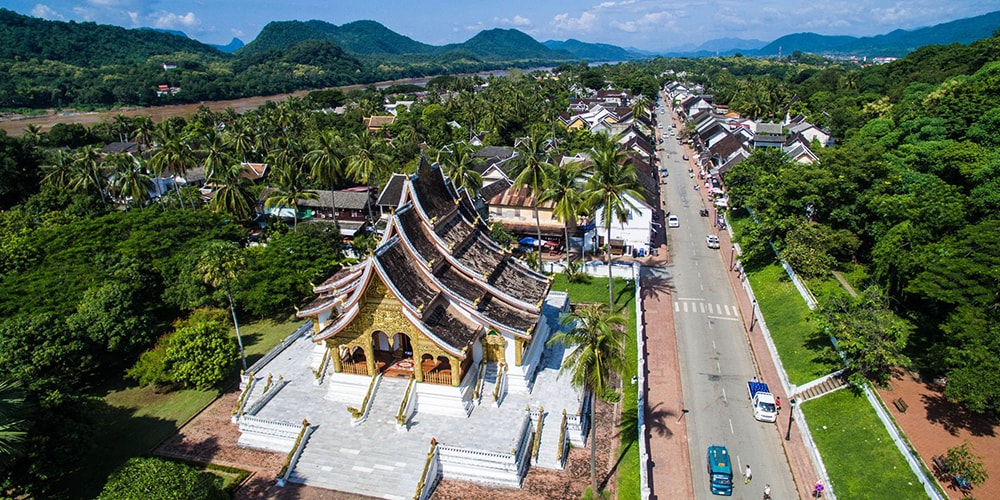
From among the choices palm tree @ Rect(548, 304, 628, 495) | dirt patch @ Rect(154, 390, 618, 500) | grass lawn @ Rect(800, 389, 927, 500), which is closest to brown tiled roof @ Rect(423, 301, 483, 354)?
dirt patch @ Rect(154, 390, 618, 500)

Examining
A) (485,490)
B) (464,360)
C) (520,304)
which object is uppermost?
(520,304)

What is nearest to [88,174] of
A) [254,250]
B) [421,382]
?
[254,250]

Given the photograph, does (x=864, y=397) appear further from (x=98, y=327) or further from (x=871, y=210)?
(x=98, y=327)

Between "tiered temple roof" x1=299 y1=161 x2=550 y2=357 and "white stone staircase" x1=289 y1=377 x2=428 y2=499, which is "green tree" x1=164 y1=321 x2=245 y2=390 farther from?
"white stone staircase" x1=289 y1=377 x2=428 y2=499

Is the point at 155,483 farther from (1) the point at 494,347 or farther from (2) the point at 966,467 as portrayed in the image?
(2) the point at 966,467

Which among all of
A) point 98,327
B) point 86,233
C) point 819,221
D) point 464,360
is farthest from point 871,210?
point 86,233
